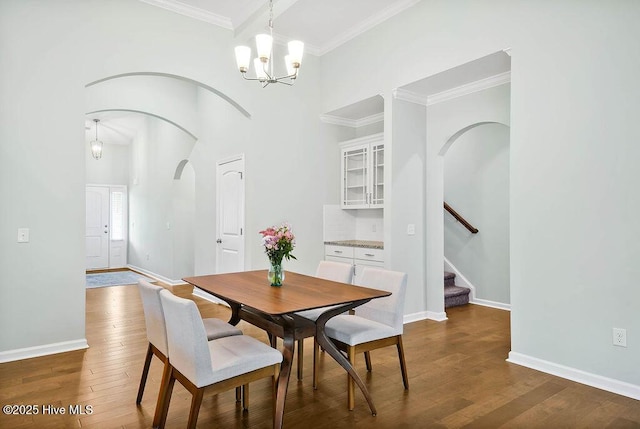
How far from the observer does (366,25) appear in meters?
4.84

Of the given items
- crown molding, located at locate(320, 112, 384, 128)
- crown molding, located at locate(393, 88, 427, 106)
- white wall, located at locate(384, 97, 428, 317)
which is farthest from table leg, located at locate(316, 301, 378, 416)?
crown molding, located at locate(320, 112, 384, 128)

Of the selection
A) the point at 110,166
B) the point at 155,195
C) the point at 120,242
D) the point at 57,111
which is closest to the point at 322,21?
the point at 57,111

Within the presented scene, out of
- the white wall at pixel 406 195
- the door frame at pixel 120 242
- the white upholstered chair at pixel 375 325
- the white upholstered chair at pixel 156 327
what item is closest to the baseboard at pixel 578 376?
the white upholstered chair at pixel 375 325

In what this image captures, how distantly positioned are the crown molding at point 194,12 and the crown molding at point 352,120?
174 cm

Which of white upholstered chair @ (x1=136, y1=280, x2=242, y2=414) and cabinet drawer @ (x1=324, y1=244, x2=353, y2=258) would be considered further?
cabinet drawer @ (x1=324, y1=244, x2=353, y2=258)

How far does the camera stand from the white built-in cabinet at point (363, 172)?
540 cm

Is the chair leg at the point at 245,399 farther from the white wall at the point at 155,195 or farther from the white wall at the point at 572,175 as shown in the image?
the white wall at the point at 155,195

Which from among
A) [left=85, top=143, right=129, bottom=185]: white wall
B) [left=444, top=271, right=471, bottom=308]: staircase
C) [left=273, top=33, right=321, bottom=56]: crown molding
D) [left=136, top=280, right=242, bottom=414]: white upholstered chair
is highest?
[left=273, top=33, right=321, bottom=56]: crown molding

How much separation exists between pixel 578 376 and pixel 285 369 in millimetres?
2293

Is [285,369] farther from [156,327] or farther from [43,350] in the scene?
[43,350]

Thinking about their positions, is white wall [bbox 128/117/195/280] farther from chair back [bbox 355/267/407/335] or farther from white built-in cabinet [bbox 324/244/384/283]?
chair back [bbox 355/267/407/335]

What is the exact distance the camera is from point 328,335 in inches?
110

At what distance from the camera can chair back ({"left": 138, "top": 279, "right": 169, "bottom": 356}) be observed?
2355 mm

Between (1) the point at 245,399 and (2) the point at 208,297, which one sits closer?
(1) the point at 245,399
